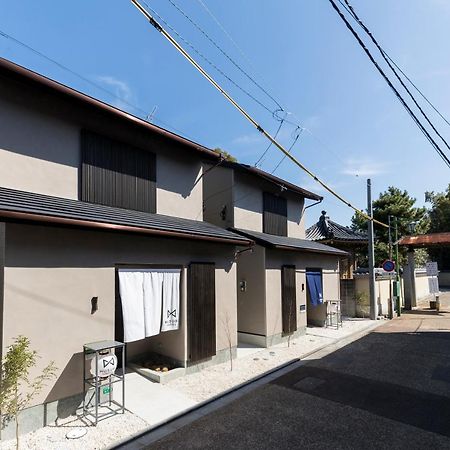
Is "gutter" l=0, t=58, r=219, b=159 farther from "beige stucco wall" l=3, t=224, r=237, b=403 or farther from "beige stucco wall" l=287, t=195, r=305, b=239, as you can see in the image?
"beige stucco wall" l=287, t=195, r=305, b=239

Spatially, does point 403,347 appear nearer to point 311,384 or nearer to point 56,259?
point 311,384

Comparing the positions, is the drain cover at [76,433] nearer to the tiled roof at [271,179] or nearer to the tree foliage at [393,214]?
the tiled roof at [271,179]

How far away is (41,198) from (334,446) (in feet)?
21.4

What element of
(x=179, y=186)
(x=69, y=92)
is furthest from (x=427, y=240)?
(x=69, y=92)

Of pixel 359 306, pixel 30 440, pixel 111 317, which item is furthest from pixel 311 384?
pixel 359 306

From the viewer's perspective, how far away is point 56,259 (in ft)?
19.2

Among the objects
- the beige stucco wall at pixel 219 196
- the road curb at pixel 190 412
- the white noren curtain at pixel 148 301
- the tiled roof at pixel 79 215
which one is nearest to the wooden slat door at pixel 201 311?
the white noren curtain at pixel 148 301

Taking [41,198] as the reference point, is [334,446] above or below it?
below

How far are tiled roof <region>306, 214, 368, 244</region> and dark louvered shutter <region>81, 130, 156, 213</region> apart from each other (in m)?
13.1

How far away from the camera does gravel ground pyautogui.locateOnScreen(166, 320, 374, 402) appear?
7.27 m

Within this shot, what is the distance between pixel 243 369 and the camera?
8641 millimetres

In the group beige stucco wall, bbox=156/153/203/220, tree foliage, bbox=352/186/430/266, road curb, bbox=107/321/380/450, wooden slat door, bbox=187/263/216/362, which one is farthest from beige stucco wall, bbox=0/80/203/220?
tree foliage, bbox=352/186/430/266

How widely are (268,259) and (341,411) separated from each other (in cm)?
563

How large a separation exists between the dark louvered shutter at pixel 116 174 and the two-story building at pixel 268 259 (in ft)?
8.39
